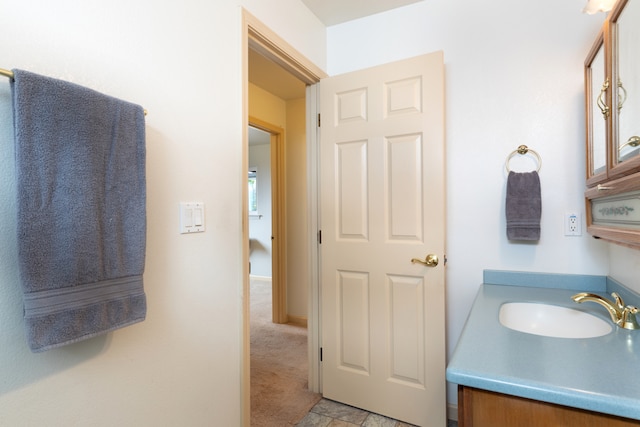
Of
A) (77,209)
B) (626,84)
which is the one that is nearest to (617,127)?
(626,84)

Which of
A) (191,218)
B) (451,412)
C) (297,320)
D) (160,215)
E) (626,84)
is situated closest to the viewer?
(626,84)

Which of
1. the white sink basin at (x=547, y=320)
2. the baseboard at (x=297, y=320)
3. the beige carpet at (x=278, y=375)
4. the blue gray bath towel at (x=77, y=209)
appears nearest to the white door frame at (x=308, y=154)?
the beige carpet at (x=278, y=375)

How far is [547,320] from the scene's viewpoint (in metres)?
1.32

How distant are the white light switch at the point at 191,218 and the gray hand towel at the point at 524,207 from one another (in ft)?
4.79

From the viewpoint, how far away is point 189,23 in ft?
3.91

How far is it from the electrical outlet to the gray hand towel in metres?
0.15

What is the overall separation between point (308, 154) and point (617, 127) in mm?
1517

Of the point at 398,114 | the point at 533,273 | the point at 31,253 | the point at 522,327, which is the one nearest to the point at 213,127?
the point at 31,253

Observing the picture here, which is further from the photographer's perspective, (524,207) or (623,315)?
(524,207)

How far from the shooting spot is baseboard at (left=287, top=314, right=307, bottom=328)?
3.44 m

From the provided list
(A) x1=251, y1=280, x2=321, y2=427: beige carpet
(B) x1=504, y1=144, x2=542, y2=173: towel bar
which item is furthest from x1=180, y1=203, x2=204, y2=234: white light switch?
(B) x1=504, y1=144, x2=542, y2=173: towel bar

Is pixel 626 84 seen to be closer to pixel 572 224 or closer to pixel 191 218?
pixel 572 224

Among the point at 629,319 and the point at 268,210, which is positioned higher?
the point at 268,210

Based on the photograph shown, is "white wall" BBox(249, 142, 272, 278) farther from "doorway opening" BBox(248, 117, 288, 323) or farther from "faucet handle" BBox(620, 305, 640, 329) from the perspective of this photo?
"faucet handle" BBox(620, 305, 640, 329)
